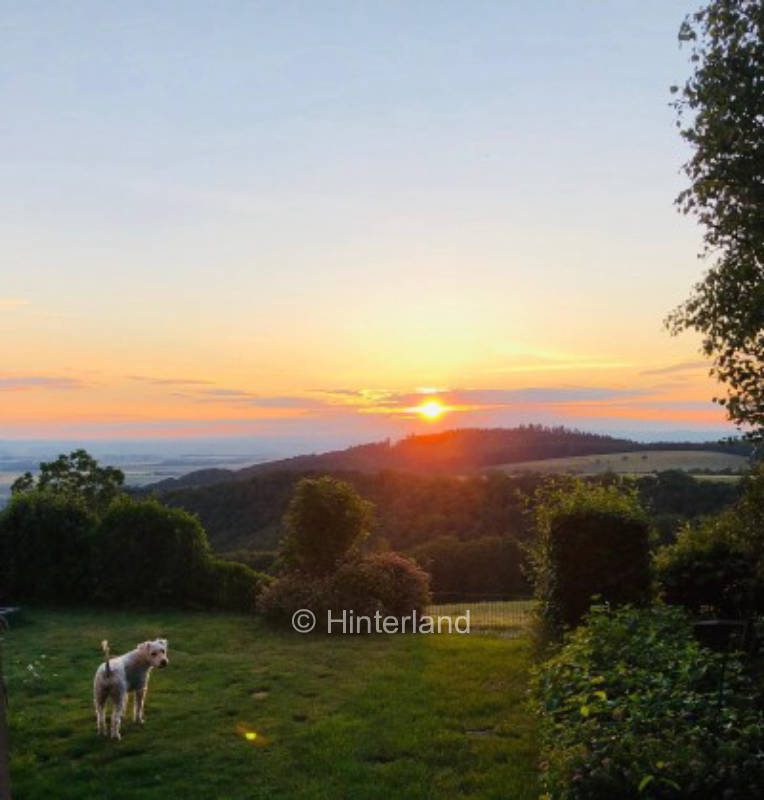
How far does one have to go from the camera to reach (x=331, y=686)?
11922 mm

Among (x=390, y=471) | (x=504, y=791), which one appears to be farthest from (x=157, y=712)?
(x=390, y=471)

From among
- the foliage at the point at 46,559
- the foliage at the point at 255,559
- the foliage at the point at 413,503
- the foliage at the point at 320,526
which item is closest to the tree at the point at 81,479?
the foliage at the point at 255,559

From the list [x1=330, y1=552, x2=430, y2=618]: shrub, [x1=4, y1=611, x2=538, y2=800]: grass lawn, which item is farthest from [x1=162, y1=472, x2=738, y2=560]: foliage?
[x1=4, y1=611, x2=538, y2=800]: grass lawn

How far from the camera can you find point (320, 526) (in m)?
20.3

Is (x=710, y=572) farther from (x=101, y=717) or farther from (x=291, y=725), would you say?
(x=101, y=717)

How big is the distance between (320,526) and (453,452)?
192 feet

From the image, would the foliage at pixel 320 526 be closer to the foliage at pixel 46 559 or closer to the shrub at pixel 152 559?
the shrub at pixel 152 559

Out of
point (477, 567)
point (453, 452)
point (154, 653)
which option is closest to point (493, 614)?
point (154, 653)

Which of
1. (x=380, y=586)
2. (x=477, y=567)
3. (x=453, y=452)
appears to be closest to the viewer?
(x=380, y=586)

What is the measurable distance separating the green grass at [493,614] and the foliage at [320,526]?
13.4ft

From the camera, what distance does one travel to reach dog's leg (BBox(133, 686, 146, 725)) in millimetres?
10000

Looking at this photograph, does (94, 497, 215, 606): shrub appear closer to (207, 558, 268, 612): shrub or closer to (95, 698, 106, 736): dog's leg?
(207, 558, 268, 612): shrub

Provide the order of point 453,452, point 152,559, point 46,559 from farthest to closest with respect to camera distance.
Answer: point 453,452 < point 46,559 < point 152,559

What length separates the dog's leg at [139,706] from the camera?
1000 centimetres
